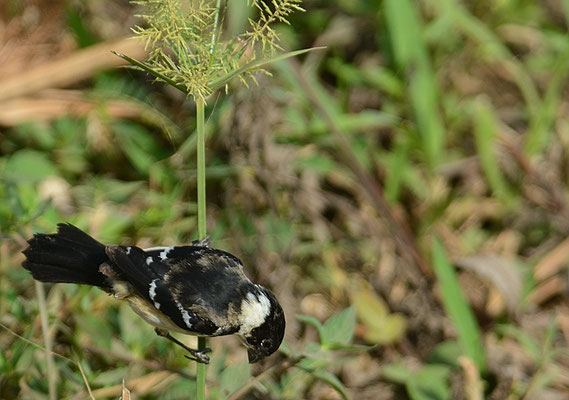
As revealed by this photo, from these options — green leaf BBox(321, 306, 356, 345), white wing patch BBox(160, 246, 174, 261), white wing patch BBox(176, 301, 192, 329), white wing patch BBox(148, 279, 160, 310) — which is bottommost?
green leaf BBox(321, 306, 356, 345)

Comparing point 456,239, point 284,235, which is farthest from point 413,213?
point 284,235

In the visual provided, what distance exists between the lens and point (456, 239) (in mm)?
4656

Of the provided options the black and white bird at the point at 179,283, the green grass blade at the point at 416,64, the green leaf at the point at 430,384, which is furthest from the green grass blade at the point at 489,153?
the black and white bird at the point at 179,283

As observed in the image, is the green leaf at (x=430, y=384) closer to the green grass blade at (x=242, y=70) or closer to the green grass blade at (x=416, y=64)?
the green grass blade at (x=416, y=64)

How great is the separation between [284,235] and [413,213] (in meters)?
0.92

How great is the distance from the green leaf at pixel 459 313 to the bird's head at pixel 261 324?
148cm

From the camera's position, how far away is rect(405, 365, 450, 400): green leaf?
3.61 metres

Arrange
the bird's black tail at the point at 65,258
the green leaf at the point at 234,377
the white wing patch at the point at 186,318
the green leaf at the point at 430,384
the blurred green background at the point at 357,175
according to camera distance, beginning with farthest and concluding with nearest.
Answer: the blurred green background at the point at 357,175
the green leaf at the point at 430,384
the green leaf at the point at 234,377
the bird's black tail at the point at 65,258
the white wing patch at the point at 186,318

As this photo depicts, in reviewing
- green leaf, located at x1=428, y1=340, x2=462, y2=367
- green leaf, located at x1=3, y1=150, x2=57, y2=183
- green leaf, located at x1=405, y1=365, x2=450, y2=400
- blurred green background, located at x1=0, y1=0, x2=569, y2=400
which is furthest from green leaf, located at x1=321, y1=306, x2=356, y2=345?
green leaf, located at x1=3, y1=150, x2=57, y2=183

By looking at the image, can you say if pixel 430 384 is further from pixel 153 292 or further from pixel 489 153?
pixel 153 292

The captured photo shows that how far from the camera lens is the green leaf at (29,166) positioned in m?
4.21

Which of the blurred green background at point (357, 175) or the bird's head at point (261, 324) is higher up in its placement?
the bird's head at point (261, 324)

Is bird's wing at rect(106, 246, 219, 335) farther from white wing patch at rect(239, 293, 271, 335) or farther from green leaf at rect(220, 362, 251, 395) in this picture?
green leaf at rect(220, 362, 251, 395)

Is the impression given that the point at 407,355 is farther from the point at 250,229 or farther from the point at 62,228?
the point at 62,228
